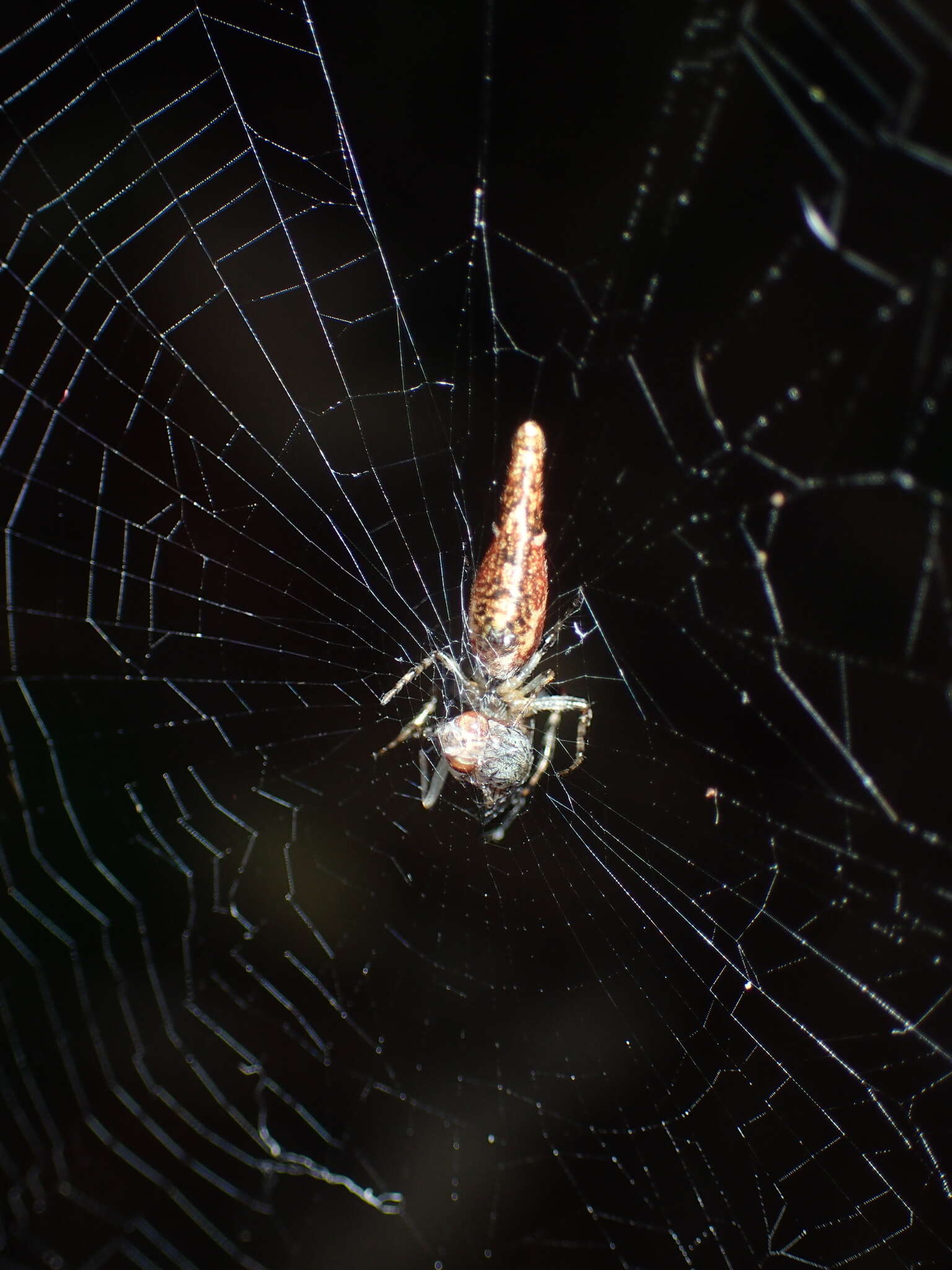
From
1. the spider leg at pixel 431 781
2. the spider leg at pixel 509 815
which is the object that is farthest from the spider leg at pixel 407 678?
the spider leg at pixel 509 815

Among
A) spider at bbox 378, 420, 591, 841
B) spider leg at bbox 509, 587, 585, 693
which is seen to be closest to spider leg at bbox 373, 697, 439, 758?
spider at bbox 378, 420, 591, 841

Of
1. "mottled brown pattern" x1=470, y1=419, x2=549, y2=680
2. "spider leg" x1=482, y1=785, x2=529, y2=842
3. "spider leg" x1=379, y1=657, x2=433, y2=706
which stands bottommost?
"spider leg" x1=482, y1=785, x2=529, y2=842

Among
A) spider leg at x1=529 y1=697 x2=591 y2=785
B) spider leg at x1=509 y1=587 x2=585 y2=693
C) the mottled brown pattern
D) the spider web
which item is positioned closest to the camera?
the spider web

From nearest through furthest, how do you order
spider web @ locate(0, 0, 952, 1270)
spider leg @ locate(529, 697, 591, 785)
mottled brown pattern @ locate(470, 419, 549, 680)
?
A: spider web @ locate(0, 0, 952, 1270) → mottled brown pattern @ locate(470, 419, 549, 680) → spider leg @ locate(529, 697, 591, 785)

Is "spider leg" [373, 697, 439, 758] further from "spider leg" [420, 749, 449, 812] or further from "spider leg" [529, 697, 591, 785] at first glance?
"spider leg" [529, 697, 591, 785]

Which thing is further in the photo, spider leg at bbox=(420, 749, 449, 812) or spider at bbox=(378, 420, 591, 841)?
spider leg at bbox=(420, 749, 449, 812)

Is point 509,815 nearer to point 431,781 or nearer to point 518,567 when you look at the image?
point 431,781

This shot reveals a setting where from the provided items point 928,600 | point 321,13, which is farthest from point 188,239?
point 928,600
